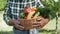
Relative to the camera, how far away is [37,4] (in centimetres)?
274

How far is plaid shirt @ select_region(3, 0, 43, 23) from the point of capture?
2643mm

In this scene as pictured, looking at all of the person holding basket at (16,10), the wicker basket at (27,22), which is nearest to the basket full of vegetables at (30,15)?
the wicker basket at (27,22)

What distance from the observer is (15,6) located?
266 cm

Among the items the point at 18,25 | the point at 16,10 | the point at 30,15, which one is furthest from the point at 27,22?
the point at 16,10

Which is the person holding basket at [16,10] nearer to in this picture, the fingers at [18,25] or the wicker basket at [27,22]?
the fingers at [18,25]

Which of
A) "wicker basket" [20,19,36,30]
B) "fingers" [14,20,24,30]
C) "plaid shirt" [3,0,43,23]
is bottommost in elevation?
"fingers" [14,20,24,30]

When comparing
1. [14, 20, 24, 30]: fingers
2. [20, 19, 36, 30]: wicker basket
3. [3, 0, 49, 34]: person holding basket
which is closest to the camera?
[20, 19, 36, 30]: wicker basket

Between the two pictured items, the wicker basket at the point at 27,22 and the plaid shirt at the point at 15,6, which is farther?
the plaid shirt at the point at 15,6

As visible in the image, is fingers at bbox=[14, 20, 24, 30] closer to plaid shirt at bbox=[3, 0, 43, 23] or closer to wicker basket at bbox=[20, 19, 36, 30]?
wicker basket at bbox=[20, 19, 36, 30]

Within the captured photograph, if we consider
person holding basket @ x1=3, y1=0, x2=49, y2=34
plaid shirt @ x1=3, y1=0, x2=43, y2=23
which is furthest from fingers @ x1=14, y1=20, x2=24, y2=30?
plaid shirt @ x1=3, y1=0, x2=43, y2=23

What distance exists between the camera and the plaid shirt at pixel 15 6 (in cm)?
264

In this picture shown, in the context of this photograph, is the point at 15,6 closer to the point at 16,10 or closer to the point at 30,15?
the point at 16,10

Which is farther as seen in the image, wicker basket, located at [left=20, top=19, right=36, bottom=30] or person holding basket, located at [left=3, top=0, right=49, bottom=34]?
person holding basket, located at [left=3, top=0, right=49, bottom=34]

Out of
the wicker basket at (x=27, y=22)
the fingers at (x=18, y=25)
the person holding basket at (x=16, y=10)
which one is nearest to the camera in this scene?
the wicker basket at (x=27, y=22)
